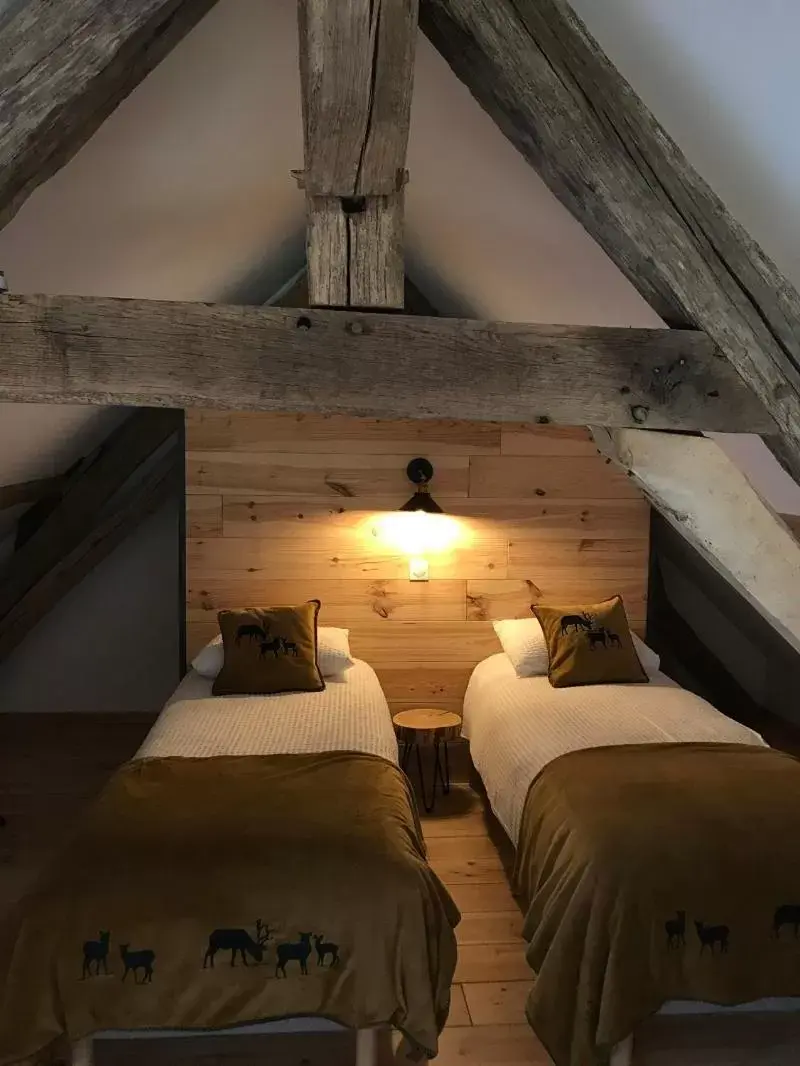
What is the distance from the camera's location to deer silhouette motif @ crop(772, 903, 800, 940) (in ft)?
7.16

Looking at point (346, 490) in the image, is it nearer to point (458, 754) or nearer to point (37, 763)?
point (458, 754)

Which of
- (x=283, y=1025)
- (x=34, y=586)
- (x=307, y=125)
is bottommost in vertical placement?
(x=283, y=1025)

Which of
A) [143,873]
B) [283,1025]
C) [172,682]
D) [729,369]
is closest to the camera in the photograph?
[729,369]

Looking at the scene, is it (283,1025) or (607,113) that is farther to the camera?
(283,1025)

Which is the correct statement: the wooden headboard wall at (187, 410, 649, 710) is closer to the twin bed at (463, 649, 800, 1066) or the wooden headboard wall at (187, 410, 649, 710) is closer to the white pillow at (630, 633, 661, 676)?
the white pillow at (630, 633, 661, 676)

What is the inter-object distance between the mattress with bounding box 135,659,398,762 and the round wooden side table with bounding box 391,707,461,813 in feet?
0.91

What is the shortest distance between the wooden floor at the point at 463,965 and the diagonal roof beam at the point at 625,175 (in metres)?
1.63

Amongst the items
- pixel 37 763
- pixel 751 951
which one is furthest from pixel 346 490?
pixel 751 951

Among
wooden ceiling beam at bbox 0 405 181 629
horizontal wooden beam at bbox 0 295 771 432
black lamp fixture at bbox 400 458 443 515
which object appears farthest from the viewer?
wooden ceiling beam at bbox 0 405 181 629

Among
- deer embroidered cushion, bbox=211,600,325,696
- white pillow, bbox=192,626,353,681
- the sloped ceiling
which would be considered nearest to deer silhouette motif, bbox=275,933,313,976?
deer embroidered cushion, bbox=211,600,325,696

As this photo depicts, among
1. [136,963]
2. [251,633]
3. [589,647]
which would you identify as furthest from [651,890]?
[251,633]

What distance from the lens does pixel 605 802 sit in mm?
2494

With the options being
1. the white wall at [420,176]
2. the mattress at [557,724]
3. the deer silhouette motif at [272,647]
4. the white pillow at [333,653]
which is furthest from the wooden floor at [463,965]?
the white wall at [420,176]

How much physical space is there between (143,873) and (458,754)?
2300 millimetres
